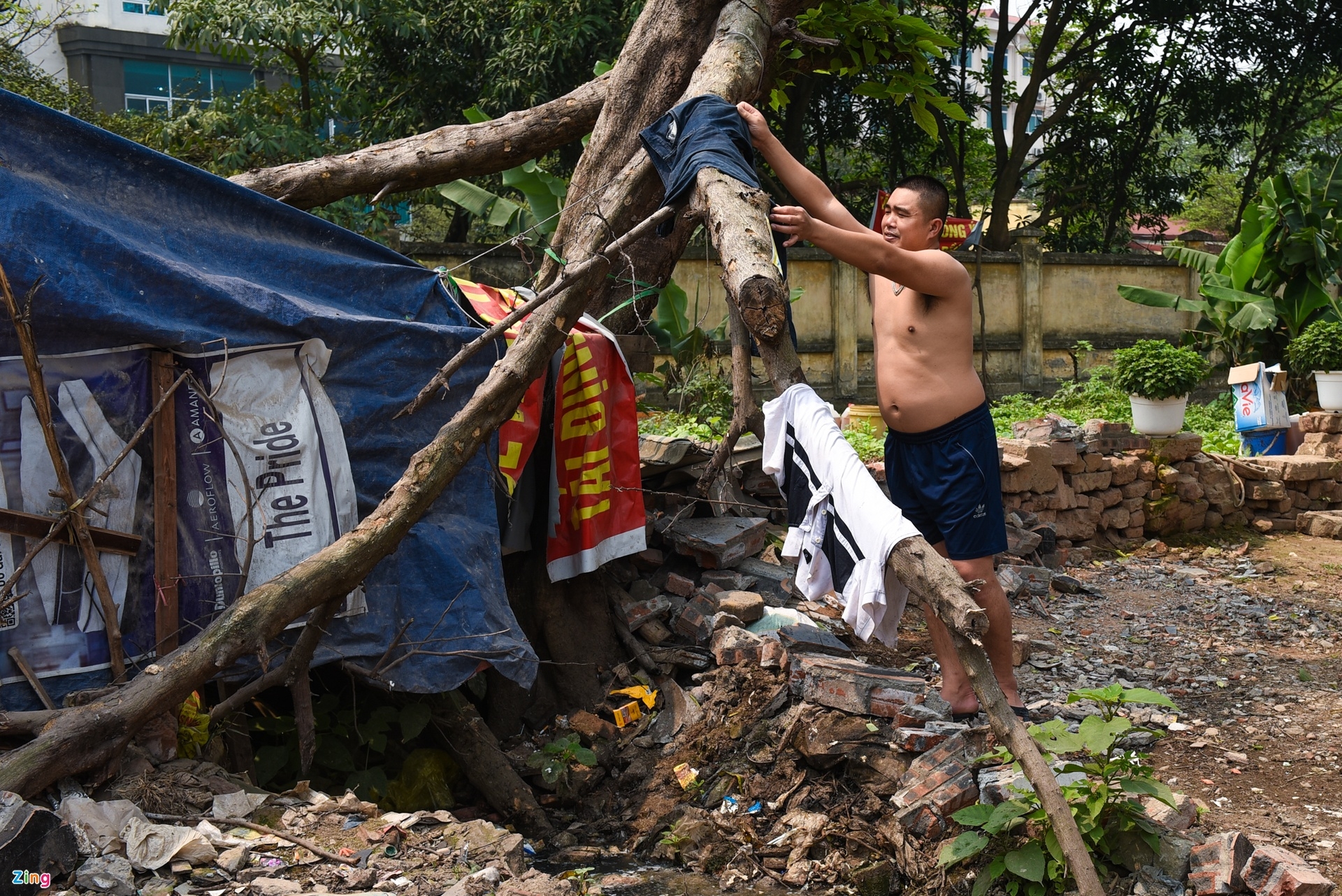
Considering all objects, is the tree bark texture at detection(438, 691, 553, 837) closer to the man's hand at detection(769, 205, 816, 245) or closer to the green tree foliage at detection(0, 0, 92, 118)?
the man's hand at detection(769, 205, 816, 245)

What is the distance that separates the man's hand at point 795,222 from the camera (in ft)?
10.3

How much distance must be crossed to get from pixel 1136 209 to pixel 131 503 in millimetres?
16335

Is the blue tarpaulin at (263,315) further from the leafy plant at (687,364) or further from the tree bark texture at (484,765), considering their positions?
the leafy plant at (687,364)

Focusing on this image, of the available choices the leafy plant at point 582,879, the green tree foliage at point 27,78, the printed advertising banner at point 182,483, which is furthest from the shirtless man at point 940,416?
the green tree foliage at point 27,78

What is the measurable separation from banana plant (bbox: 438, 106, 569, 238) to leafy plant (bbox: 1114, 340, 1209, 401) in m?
4.76

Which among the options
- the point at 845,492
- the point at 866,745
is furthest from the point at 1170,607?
the point at 845,492

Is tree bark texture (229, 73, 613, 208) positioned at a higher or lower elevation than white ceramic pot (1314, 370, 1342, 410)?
higher

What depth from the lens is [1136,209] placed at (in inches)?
648

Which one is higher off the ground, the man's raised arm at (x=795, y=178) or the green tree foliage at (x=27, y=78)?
the green tree foliage at (x=27, y=78)

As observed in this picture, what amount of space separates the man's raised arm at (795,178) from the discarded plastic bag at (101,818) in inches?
112

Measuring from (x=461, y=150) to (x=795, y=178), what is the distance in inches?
91.9

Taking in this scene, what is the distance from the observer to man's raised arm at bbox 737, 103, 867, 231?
3799 mm

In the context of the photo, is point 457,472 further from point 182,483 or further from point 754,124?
point 754,124

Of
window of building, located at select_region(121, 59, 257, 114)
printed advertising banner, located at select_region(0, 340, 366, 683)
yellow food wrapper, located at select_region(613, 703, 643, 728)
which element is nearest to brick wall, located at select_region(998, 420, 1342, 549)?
yellow food wrapper, located at select_region(613, 703, 643, 728)
